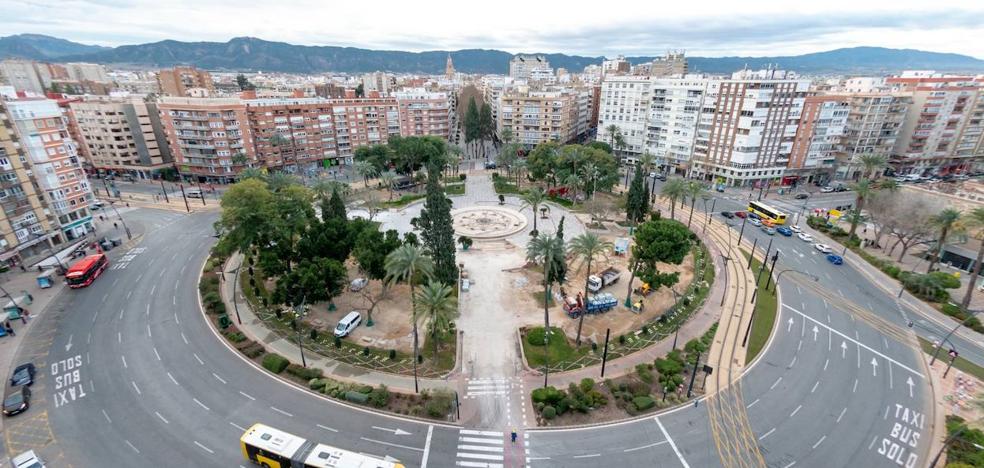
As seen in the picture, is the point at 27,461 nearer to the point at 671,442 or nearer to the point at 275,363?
the point at 275,363

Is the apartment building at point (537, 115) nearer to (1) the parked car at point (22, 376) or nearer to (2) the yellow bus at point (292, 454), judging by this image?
(2) the yellow bus at point (292, 454)

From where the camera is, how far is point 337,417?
42344 millimetres

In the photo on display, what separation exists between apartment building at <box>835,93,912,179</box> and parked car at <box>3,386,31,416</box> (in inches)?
7155

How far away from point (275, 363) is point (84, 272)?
46001 millimetres

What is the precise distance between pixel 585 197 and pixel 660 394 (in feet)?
247

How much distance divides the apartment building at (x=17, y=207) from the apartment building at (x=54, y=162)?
1.66 metres

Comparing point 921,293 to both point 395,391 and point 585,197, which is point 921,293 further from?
point 395,391

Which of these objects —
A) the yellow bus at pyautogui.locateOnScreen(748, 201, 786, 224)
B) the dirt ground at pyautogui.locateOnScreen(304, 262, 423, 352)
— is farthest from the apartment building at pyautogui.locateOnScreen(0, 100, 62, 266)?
the yellow bus at pyautogui.locateOnScreen(748, 201, 786, 224)

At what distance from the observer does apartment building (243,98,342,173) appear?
128m

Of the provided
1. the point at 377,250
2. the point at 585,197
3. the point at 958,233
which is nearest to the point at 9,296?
the point at 377,250

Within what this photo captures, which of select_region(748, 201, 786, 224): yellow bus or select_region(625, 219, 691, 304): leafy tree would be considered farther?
select_region(748, 201, 786, 224): yellow bus

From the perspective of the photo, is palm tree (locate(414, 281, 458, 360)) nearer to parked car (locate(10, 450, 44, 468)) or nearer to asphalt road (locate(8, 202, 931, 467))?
asphalt road (locate(8, 202, 931, 467))

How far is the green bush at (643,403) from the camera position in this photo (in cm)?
4332

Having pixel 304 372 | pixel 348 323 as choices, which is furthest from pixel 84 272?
pixel 304 372
